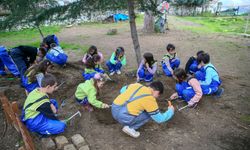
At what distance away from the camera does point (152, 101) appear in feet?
9.92

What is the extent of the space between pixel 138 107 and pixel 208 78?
5.92 ft

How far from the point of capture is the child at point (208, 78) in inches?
167

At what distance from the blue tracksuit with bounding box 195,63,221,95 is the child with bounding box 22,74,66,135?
2.68 m

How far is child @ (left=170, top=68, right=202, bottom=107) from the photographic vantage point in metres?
3.91

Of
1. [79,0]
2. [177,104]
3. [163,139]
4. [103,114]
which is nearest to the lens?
[163,139]

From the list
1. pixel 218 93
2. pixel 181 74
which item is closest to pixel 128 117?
pixel 181 74

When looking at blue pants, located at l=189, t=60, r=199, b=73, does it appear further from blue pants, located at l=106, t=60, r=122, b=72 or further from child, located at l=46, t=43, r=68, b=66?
child, located at l=46, t=43, r=68, b=66

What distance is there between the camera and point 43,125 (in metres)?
3.11

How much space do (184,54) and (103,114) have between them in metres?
4.66

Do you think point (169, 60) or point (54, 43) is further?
point (54, 43)

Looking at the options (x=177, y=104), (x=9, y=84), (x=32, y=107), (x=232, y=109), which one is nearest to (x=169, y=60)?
(x=177, y=104)

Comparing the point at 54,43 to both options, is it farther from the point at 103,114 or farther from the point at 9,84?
the point at 103,114

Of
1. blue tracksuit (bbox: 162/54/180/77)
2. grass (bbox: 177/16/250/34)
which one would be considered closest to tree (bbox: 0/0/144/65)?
blue tracksuit (bbox: 162/54/180/77)

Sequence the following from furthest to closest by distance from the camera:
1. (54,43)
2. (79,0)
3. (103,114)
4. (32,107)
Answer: (54,43)
(79,0)
(103,114)
(32,107)
